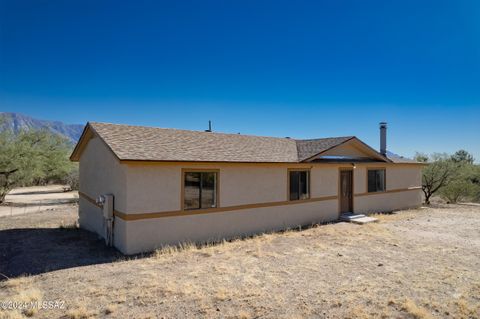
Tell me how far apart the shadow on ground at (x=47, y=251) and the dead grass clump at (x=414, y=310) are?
711 centimetres

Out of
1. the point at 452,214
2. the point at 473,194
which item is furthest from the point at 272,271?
the point at 473,194

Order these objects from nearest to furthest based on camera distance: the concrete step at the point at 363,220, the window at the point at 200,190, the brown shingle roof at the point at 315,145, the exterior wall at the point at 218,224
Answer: the exterior wall at the point at 218,224
the window at the point at 200,190
the brown shingle roof at the point at 315,145
the concrete step at the point at 363,220

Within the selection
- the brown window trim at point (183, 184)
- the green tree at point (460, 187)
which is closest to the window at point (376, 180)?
the brown window trim at point (183, 184)

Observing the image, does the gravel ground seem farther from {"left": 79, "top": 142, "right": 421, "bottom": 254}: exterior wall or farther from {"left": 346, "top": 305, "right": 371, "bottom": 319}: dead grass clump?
{"left": 79, "top": 142, "right": 421, "bottom": 254}: exterior wall

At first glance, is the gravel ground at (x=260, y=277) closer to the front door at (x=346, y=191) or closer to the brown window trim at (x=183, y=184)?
the brown window trim at (x=183, y=184)

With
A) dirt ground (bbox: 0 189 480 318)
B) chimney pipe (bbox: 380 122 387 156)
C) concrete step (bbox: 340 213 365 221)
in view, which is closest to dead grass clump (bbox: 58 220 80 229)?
dirt ground (bbox: 0 189 480 318)

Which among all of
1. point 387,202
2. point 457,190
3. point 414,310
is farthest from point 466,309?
point 457,190

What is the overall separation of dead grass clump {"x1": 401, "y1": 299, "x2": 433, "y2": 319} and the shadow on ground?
711 centimetres

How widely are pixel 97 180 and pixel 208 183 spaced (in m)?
4.53

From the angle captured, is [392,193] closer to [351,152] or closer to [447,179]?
[351,152]

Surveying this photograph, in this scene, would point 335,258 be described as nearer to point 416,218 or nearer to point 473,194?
point 416,218

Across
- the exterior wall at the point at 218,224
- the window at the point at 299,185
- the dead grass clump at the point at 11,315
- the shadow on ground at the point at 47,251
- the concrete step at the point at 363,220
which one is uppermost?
the window at the point at 299,185

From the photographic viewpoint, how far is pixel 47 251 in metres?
9.02

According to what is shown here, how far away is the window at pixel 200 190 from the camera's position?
9.74 metres
